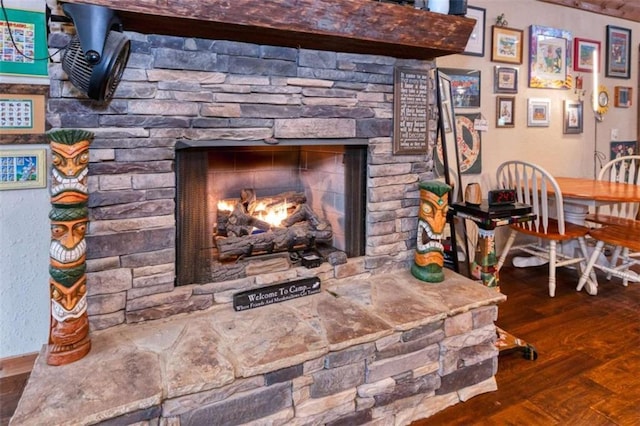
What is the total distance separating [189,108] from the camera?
5.32 ft

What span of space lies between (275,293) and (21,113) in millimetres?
1283

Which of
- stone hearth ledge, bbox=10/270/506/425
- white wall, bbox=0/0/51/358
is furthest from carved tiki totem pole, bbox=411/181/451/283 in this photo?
white wall, bbox=0/0/51/358

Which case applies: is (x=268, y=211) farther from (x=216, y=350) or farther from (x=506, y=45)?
(x=506, y=45)

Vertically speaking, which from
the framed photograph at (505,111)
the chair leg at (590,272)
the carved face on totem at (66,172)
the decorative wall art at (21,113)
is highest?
the framed photograph at (505,111)

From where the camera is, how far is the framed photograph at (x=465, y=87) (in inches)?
117

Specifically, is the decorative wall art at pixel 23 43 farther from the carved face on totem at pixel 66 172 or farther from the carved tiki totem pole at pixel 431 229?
the carved tiki totem pole at pixel 431 229

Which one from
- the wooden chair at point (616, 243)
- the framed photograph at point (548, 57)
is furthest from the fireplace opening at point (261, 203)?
the framed photograph at point (548, 57)

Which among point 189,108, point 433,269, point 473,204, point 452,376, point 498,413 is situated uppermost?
point 189,108

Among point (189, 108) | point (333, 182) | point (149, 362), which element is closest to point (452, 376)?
point (333, 182)

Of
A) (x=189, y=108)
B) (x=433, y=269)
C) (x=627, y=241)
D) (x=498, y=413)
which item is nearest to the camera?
(x=189, y=108)

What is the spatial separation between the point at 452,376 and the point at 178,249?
123cm

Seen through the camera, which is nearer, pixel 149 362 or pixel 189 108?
pixel 149 362

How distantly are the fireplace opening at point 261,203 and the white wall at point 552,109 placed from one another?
1.30 m

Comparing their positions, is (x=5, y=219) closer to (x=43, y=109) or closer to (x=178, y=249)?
(x=43, y=109)
